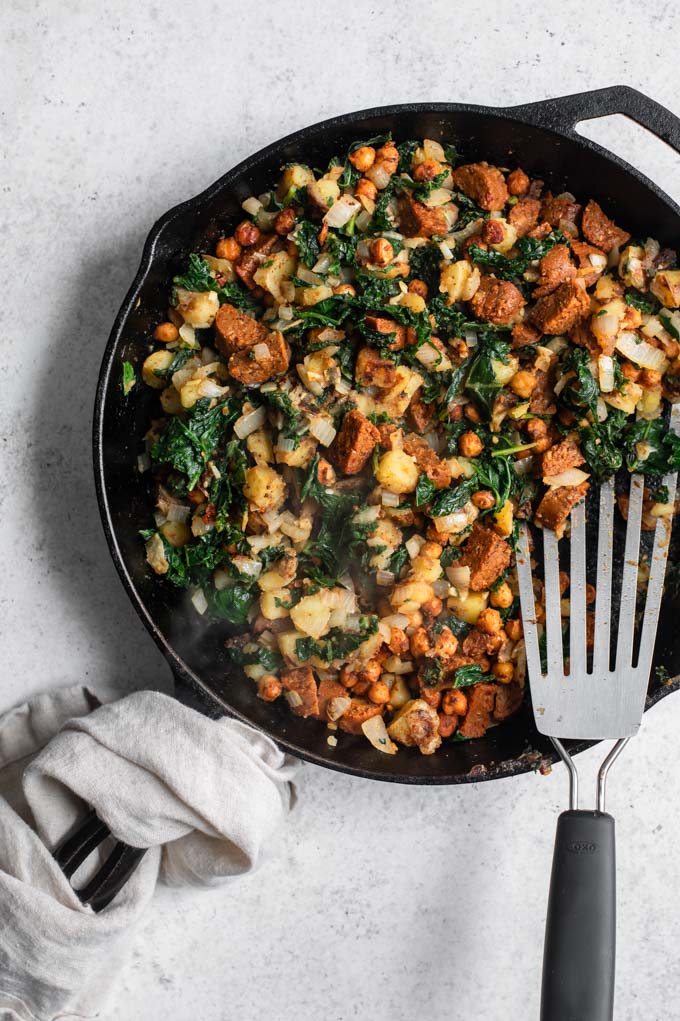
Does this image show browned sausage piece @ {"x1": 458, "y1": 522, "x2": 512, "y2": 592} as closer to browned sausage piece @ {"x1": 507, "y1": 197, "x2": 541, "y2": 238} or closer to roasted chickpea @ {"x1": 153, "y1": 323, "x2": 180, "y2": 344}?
browned sausage piece @ {"x1": 507, "y1": 197, "x2": 541, "y2": 238}

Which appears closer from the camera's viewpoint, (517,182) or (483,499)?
(483,499)

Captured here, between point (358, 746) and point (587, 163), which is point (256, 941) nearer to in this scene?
point (358, 746)

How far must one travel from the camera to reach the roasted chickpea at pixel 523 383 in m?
3.37

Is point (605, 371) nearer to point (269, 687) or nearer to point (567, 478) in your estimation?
point (567, 478)

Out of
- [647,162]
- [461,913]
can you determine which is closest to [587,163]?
[647,162]

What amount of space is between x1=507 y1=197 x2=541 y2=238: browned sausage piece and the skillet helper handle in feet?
6.98

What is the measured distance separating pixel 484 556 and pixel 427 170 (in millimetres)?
1433

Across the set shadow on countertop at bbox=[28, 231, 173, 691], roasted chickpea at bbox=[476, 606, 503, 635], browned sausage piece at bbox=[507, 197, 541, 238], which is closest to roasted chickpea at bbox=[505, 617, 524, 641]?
roasted chickpea at bbox=[476, 606, 503, 635]

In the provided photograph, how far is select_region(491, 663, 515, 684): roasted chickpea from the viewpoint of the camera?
11.4ft

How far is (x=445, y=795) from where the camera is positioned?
12.1ft

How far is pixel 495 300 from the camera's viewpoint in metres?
3.32

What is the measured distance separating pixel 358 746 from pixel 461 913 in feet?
2.92

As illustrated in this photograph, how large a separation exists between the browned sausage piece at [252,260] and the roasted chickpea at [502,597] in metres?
1.46

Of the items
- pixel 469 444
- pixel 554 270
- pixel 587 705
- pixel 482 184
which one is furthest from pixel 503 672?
pixel 482 184
